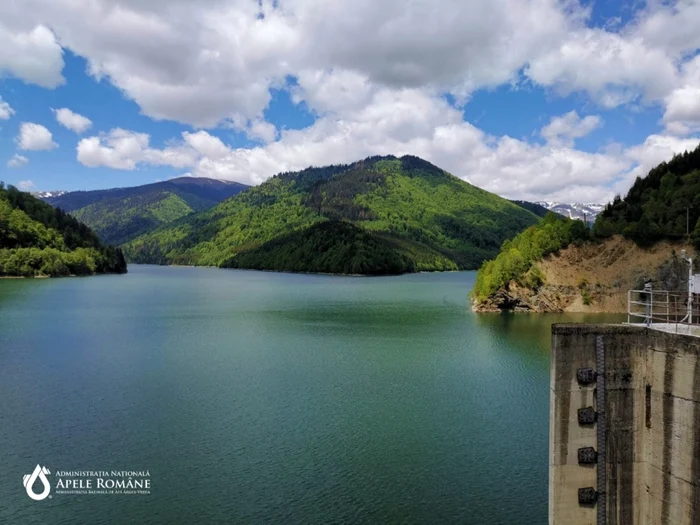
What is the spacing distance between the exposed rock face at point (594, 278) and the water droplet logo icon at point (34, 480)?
78.9 meters

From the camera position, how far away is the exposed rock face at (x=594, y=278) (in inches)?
3551

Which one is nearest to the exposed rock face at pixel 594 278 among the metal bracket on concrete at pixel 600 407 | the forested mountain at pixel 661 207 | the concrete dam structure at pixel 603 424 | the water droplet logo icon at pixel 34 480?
the forested mountain at pixel 661 207

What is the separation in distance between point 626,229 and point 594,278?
11212 mm

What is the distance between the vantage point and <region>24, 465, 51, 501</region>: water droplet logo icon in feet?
81.5

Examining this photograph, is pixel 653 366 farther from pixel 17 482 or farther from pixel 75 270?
pixel 75 270

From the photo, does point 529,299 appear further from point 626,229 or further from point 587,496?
point 587,496

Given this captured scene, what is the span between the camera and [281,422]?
3469 centimetres

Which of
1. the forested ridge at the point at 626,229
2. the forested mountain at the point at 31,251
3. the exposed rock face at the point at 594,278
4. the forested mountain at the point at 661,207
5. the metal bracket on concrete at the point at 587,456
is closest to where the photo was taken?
the metal bracket on concrete at the point at 587,456

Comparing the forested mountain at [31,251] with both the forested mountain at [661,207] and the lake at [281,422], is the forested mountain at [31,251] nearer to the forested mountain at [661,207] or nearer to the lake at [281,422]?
the lake at [281,422]

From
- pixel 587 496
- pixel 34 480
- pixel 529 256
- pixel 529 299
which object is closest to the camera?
pixel 587 496

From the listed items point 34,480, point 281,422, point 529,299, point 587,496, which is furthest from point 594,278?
point 34,480

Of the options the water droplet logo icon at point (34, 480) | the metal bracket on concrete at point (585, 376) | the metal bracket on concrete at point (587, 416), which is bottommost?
the water droplet logo icon at point (34, 480)

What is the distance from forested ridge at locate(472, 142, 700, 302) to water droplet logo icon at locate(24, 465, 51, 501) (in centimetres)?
8067

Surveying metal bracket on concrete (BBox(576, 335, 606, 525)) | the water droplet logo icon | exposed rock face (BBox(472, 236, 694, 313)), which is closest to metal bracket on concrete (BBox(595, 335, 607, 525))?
metal bracket on concrete (BBox(576, 335, 606, 525))
